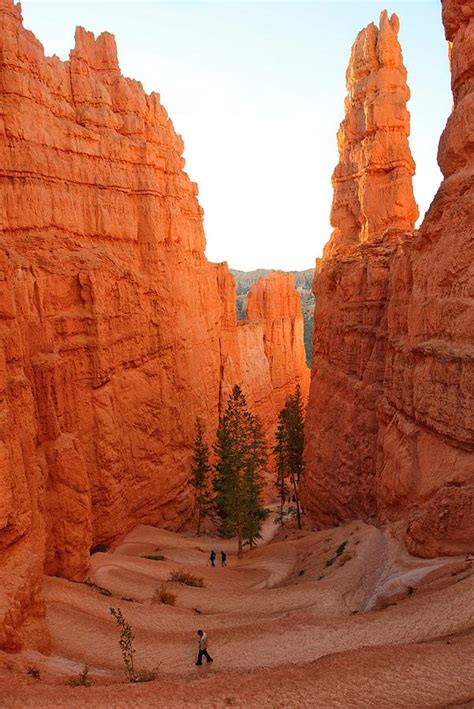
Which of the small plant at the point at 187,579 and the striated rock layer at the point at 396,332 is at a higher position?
the striated rock layer at the point at 396,332

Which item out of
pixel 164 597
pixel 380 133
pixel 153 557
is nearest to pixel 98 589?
pixel 164 597

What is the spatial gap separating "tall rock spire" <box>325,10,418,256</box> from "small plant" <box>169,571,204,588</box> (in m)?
25.4

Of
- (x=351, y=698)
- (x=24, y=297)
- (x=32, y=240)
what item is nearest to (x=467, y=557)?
(x=351, y=698)

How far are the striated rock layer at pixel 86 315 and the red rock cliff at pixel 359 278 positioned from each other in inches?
437

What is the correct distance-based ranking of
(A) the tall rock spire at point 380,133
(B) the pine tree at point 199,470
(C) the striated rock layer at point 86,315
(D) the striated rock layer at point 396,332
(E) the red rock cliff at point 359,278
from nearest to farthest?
1. (D) the striated rock layer at point 396,332
2. (C) the striated rock layer at point 86,315
3. (E) the red rock cliff at point 359,278
4. (A) the tall rock spire at point 380,133
5. (B) the pine tree at point 199,470

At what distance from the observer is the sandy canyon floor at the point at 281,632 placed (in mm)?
11695

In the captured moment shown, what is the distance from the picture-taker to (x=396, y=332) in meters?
25.6

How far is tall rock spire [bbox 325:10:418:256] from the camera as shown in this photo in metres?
37.9

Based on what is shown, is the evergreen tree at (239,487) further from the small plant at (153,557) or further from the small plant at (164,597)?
the small plant at (164,597)

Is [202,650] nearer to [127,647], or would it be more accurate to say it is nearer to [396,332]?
[127,647]

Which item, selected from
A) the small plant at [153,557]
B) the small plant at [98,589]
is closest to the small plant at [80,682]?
the small plant at [98,589]

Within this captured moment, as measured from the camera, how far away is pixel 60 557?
24062mm

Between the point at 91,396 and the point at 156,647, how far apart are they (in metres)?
16.5

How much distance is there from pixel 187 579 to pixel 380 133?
1278 inches
